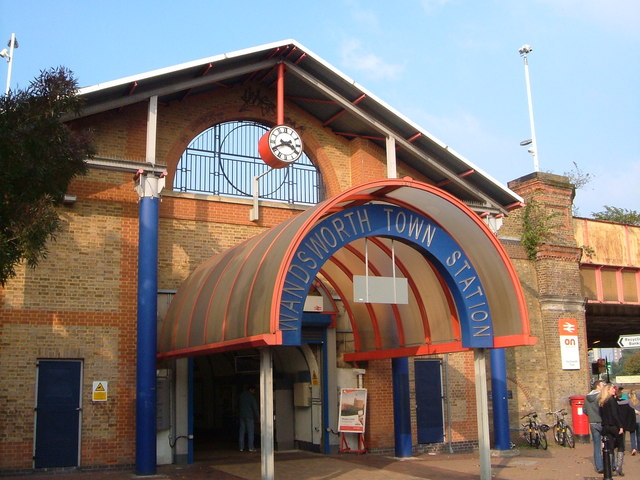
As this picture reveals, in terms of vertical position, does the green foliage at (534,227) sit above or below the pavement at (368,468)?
above

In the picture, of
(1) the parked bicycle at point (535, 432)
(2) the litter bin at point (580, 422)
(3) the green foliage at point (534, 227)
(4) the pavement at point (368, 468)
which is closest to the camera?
(4) the pavement at point (368, 468)

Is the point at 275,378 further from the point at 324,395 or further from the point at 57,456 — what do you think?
the point at 57,456

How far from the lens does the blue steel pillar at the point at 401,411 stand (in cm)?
1639

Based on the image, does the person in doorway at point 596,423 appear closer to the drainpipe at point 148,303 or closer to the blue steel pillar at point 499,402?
the blue steel pillar at point 499,402

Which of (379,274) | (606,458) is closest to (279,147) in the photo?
Answer: (379,274)

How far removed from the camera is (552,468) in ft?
50.0

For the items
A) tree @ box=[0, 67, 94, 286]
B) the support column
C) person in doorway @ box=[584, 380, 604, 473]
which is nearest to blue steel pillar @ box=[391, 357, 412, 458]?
person in doorway @ box=[584, 380, 604, 473]

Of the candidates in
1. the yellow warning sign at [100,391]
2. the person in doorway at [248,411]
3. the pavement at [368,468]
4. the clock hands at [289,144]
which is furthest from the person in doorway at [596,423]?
the yellow warning sign at [100,391]

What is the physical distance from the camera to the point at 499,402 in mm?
18406

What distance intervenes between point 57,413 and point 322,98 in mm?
9358

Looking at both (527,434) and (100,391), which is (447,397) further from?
(100,391)

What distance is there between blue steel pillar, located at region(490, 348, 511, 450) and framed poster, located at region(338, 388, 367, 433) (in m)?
3.78

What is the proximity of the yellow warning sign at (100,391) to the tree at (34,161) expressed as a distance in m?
4.46

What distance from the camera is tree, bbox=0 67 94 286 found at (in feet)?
34.0
